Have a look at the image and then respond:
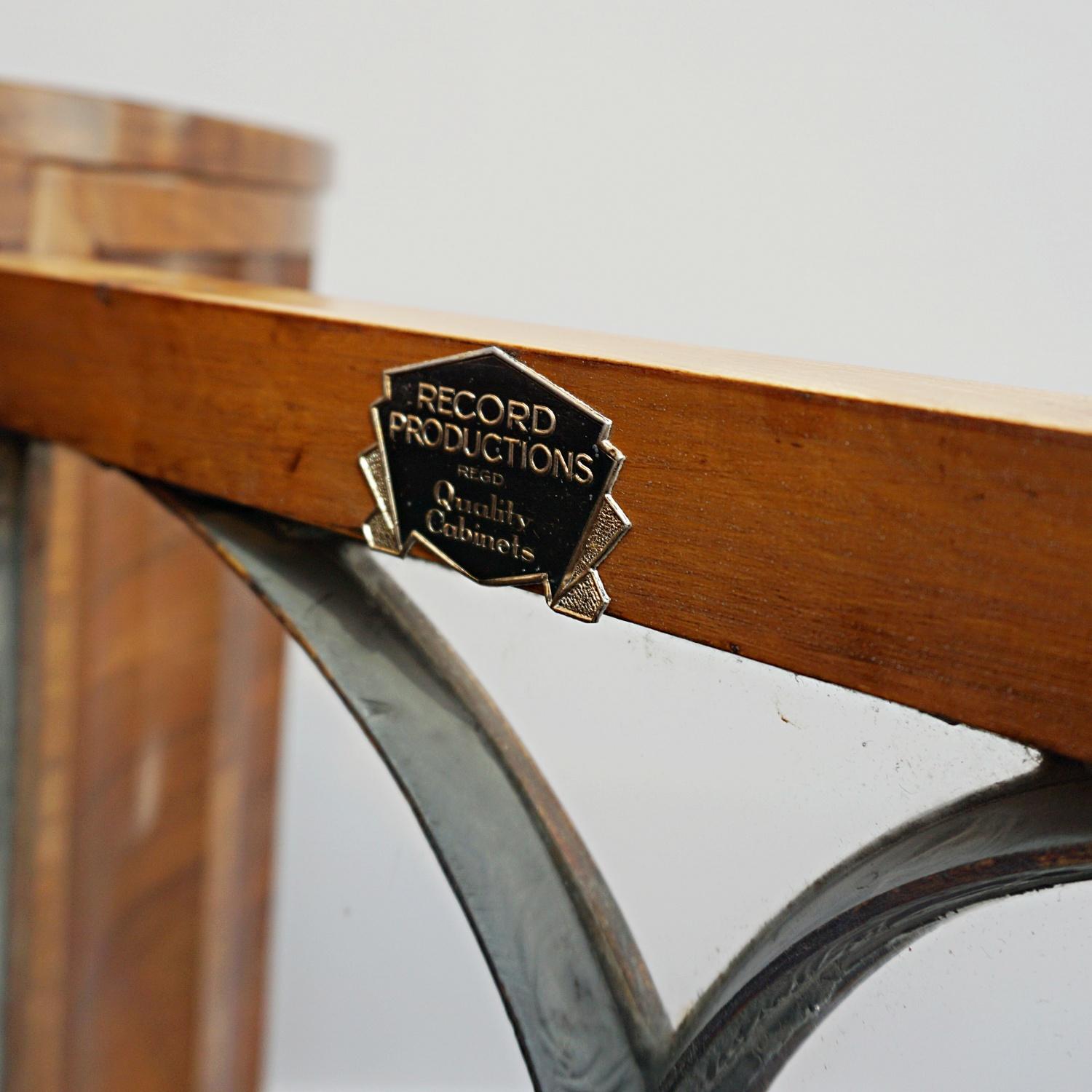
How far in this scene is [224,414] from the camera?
0.38 m

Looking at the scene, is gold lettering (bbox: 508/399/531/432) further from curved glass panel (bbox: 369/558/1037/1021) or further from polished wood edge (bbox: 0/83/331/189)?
polished wood edge (bbox: 0/83/331/189)

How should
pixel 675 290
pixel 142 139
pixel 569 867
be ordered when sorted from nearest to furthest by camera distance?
pixel 569 867
pixel 142 139
pixel 675 290

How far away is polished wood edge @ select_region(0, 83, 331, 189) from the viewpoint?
479 mm

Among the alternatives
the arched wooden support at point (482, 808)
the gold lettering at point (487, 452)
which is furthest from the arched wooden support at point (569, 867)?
the gold lettering at point (487, 452)

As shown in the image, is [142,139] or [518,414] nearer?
[518,414]

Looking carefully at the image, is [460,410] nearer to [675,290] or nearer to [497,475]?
[497,475]

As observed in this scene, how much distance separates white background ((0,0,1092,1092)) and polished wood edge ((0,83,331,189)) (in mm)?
193

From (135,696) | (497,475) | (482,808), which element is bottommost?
(135,696)

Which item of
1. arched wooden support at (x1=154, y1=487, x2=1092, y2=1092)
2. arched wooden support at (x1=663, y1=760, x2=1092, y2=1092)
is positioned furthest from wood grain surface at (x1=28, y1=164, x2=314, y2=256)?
arched wooden support at (x1=663, y1=760, x2=1092, y2=1092)

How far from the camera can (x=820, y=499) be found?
25 centimetres

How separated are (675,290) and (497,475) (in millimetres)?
365

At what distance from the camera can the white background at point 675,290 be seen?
305 mm

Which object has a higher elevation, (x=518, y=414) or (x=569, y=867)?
(x=518, y=414)

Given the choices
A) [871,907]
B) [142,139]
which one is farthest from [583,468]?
[142,139]
